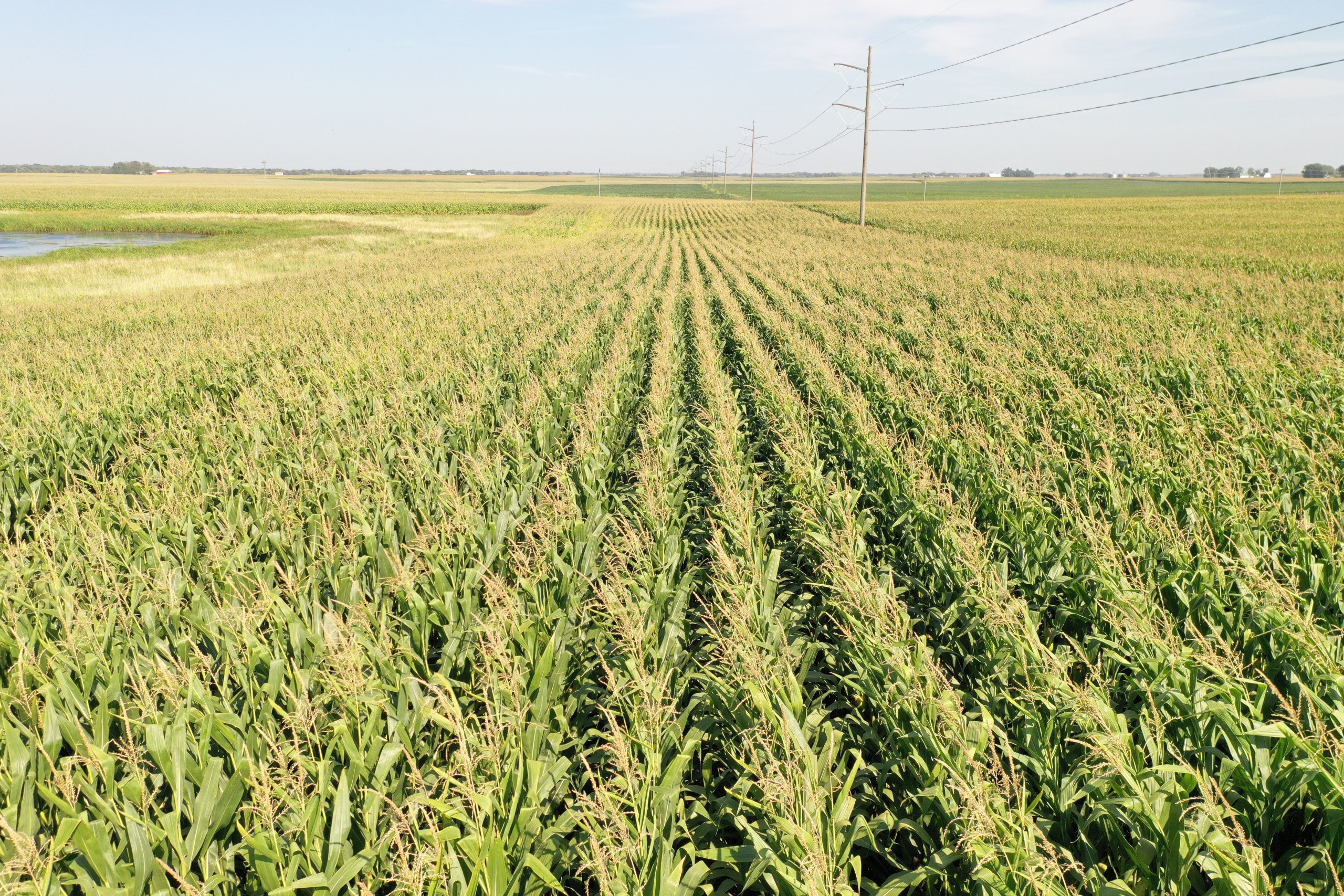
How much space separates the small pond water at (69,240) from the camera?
45.6 meters

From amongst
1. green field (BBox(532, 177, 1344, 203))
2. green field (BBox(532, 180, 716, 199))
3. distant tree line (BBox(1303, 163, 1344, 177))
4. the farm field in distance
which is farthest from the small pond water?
distant tree line (BBox(1303, 163, 1344, 177))

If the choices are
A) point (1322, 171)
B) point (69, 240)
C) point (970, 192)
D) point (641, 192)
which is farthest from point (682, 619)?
point (1322, 171)

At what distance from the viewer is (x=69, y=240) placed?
5322cm

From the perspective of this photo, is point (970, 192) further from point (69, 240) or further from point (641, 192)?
point (69, 240)

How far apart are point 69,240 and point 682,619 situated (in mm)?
68314

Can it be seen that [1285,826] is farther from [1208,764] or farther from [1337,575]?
[1337,575]

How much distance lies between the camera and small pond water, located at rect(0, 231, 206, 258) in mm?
45625

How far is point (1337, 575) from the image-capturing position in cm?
420

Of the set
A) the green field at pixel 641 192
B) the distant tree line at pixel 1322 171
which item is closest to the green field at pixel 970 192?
the green field at pixel 641 192

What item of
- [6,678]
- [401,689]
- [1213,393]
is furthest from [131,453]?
[1213,393]

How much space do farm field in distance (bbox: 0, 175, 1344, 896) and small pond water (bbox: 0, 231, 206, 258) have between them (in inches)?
1766

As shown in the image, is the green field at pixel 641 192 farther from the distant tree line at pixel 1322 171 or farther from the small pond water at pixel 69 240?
the distant tree line at pixel 1322 171

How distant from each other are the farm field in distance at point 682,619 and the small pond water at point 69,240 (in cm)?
4486

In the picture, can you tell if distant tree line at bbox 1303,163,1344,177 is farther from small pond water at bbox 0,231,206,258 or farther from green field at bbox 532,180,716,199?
small pond water at bbox 0,231,206,258
